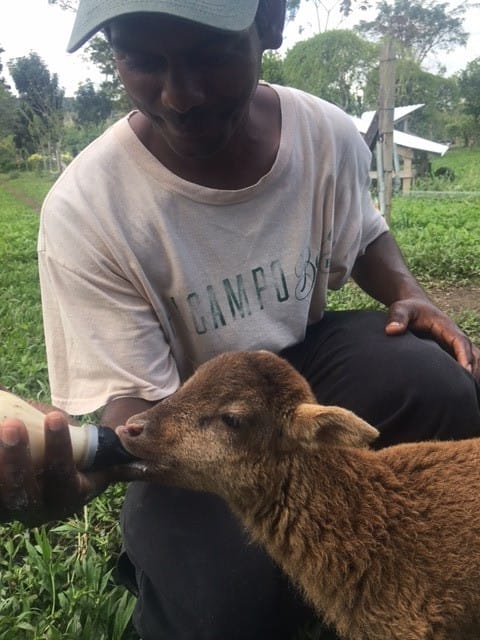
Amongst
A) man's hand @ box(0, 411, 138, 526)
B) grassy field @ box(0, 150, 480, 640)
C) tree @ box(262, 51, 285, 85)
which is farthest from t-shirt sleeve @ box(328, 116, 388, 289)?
tree @ box(262, 51, 285, 85)

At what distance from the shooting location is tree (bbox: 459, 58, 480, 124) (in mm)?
22803

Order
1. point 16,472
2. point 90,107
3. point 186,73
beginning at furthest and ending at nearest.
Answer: point 90,107 < point 186,73 < point 16,472

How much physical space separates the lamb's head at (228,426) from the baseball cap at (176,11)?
3.48 feet

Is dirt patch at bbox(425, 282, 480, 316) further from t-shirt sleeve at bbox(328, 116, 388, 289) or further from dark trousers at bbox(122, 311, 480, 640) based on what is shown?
dark trousers at bbox(122, 311, 480, 640)

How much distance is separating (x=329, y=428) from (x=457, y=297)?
4.62 meters

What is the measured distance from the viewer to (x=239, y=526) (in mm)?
2594

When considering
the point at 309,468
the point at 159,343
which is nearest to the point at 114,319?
the point at 159,343

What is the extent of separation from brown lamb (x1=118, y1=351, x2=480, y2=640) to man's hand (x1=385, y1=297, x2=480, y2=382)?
637 millimetres

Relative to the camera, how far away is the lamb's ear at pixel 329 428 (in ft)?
7.12

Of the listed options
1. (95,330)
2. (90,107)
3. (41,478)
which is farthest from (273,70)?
(41,478)

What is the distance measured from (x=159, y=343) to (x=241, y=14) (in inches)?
45.9

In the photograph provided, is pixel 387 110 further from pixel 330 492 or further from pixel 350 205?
pixel 330 492

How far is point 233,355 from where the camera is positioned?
8.20 feet

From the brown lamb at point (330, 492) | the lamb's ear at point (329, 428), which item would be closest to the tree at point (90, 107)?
the brown lamb at point (330, 492)
